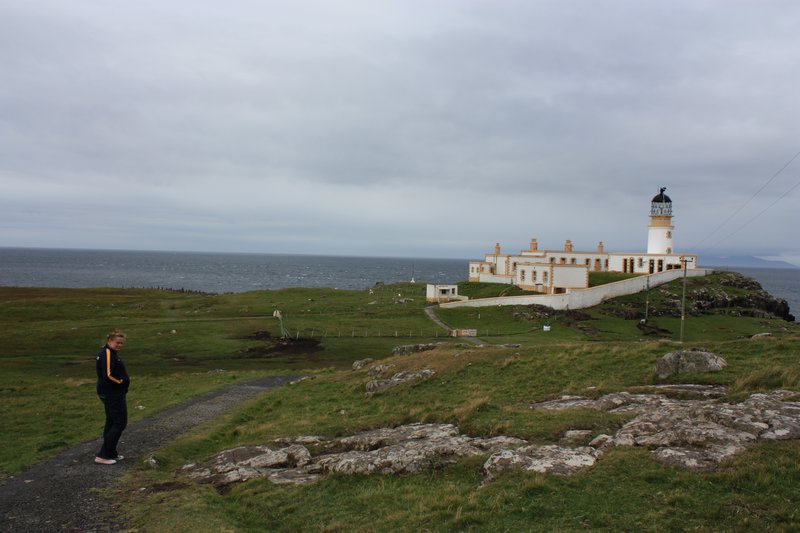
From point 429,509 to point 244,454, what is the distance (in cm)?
705

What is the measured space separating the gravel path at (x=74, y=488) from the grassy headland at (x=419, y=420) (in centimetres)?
69

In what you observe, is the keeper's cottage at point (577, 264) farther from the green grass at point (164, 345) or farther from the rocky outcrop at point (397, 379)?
the rocky outcrop at point (397, 379)

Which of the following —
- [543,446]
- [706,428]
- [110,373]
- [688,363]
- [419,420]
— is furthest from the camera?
[688,363]

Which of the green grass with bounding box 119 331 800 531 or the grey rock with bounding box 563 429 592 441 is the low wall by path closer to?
the green grass with bounding box 119 331 800 531

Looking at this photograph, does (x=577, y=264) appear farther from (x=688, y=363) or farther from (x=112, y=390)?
(x=112, y=390)

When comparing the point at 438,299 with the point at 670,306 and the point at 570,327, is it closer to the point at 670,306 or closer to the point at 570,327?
the point at 570,327

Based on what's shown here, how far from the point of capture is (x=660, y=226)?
82.7 m

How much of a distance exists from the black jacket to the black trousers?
A: 21cm

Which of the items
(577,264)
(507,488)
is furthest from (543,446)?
(577,264)

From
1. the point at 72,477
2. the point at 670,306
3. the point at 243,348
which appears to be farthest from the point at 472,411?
the point at 670,306

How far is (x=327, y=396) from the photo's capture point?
2539 cm

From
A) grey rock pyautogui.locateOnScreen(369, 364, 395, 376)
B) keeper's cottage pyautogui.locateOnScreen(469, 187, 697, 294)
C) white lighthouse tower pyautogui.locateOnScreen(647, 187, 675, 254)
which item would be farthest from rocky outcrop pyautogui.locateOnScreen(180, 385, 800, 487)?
white lighthouse tower pyautogui.locateOnScreen(647, 187, 675, 254)

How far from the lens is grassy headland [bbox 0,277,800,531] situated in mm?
9648

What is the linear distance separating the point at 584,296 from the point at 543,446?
57.6 m
